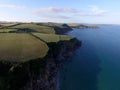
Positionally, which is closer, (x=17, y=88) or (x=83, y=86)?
(x=17, y=88)

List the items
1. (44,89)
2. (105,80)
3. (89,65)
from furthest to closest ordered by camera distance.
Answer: (89,65) < (105,80) < (44,89)

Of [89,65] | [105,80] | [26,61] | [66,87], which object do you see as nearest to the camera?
[26,61]

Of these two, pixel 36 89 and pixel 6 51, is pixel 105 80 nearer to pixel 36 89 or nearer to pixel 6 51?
pixel 36 89

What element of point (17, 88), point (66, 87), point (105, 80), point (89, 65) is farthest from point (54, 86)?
point (89, 65)

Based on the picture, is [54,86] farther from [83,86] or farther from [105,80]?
[105,80]

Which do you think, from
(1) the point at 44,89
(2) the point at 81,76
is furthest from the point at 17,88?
(2) the point at 81,76

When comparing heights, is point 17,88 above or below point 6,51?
below

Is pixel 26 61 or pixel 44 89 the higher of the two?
pixel 26 61

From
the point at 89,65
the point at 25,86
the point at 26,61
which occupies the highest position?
the point at 26,61

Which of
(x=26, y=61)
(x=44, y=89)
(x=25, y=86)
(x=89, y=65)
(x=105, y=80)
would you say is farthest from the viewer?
(x=89, y=65)
